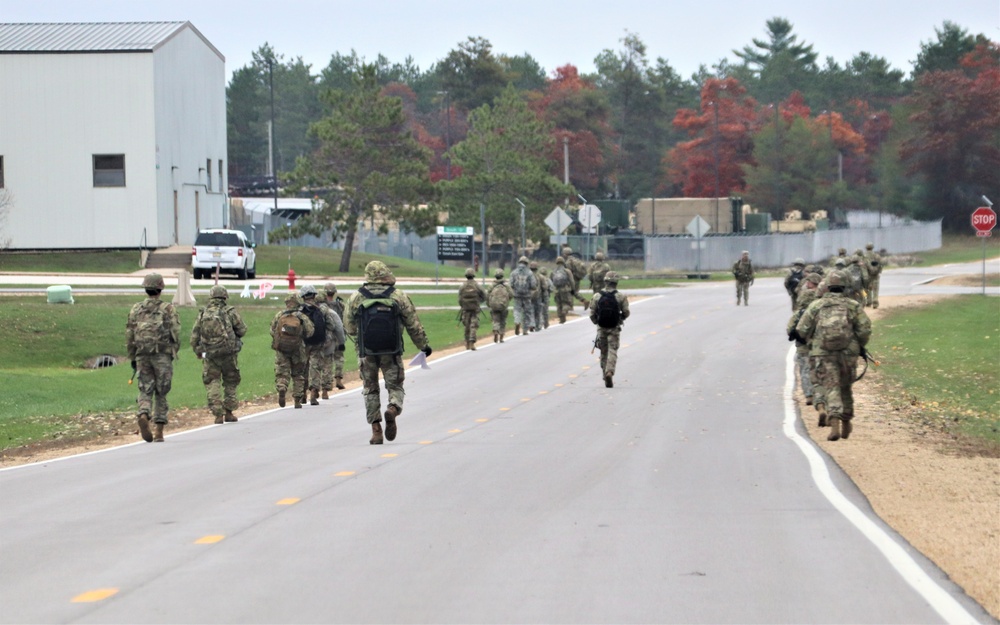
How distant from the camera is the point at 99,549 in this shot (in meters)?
8.89

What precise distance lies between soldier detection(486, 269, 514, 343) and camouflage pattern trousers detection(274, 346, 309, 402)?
10.1 m

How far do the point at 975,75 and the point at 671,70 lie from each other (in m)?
31.8

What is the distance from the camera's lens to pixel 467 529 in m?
9.46

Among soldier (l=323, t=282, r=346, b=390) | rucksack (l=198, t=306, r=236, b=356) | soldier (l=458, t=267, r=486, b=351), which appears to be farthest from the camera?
soldier (l=458, t=267, r=486, b=351)

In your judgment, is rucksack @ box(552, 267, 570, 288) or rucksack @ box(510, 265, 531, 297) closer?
rucksack @ box(510, 265, 531, 297)

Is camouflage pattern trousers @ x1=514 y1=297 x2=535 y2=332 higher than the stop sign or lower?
lower

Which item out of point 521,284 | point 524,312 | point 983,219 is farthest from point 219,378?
point 983,219

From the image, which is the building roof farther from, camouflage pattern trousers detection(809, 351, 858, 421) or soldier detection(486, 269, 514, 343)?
camouflage pattern trousers detection(809, 351, 858, 421)

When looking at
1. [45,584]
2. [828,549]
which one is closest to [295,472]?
[45,584]

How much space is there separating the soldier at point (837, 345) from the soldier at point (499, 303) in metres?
14.4

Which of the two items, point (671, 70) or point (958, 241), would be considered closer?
point (958, 241)

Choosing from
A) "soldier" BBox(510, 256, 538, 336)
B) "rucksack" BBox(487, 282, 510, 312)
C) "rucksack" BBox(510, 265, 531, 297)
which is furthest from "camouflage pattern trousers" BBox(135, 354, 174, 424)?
"rucksack" BBox(510, 265, 531, 297)

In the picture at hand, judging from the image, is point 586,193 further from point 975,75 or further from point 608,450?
point 608,450

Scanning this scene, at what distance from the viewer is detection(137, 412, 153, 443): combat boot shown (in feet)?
51.9
